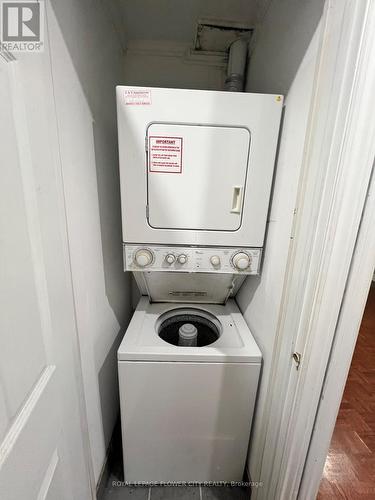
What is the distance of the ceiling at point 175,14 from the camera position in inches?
49.4

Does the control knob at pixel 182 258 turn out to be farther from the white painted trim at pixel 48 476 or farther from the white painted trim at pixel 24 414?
the white painted trim at pixel 48 476

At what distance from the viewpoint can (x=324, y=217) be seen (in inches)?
27.7

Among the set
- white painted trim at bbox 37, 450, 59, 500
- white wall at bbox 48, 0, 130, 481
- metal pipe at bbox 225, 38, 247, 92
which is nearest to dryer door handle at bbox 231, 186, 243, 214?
white wall at bbox 48, 0, 130, 481

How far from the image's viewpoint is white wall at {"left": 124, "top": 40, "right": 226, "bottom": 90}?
162cm

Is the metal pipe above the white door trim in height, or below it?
above

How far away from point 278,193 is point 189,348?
856mm

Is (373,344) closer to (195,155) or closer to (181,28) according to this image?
(195,155)

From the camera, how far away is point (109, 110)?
1.35 metres

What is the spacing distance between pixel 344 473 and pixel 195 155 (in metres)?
2.03

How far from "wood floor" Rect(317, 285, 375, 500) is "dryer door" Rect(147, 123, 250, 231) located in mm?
1628

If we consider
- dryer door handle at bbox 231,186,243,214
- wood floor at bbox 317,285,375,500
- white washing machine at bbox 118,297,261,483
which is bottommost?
wood floor at bbox 317,285,375,500

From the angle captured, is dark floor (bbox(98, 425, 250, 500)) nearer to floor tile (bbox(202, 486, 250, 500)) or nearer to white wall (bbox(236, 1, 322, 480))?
floor tile (bbox(202, 486, 250, 500))

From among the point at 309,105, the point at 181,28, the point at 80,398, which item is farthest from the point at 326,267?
the point at 181,28

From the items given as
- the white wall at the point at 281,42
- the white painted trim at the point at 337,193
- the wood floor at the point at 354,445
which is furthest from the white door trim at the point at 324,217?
the wood floor at the point at 354,445
